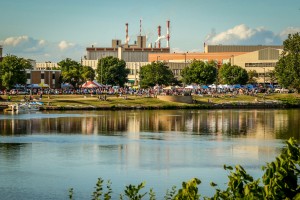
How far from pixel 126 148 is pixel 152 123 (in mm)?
37677

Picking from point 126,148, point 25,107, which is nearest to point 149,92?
point 25,107

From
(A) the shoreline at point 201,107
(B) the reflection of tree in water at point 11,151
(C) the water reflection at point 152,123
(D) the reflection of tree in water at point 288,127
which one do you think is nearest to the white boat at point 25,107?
(A) the shoreline at point 201,107

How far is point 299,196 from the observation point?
1733 cm

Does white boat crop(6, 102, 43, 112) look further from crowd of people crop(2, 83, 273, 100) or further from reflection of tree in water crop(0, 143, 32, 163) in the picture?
reflection of tree in water crop(0, 143, 32, 163)

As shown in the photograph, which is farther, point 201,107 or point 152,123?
point 201,107

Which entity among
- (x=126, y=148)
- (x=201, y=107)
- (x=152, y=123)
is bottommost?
(x=126, y=148)

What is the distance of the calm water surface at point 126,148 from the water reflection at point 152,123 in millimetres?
147

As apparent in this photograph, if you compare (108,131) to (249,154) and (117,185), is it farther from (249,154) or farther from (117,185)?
(117,185)

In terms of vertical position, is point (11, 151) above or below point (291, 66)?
below

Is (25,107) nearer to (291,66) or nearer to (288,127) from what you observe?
(288,127)

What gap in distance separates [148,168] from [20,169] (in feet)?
38.8

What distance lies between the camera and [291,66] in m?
181

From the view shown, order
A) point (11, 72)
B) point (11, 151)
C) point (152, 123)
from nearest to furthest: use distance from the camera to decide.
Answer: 1. point (11, 151)
2. point (152, 123)
3. point (11, 72)

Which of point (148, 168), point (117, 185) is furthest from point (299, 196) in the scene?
point (148, 168)
